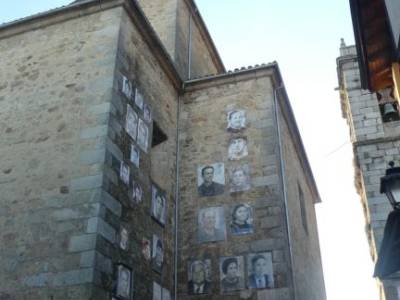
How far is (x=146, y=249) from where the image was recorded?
7.46 metres

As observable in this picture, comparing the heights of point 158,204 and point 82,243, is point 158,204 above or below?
above

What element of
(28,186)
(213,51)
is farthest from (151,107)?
(213,51)

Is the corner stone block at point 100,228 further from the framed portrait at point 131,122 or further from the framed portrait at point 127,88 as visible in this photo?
the framed portrait at point 127,88

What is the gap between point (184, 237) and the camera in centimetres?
854

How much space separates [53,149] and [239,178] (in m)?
3.20

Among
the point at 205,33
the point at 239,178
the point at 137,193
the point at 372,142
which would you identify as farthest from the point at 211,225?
the point at 205,33

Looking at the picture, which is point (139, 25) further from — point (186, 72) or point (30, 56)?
point (186, 72)

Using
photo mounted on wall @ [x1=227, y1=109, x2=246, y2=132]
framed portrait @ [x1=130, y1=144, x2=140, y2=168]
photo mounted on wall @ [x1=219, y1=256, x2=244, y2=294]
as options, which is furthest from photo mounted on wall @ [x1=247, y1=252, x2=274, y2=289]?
photo mounted on wall @ [x1=227, y1=109, x2=246, y2=132]

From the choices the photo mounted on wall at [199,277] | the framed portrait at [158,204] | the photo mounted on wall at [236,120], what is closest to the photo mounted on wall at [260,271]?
the photo mounted on wall at [199,277]

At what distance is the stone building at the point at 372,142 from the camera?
9922 mm

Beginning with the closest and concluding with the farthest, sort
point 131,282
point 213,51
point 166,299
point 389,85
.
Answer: point 389,85 < point 131,282 < point 166,299 < point 213,51

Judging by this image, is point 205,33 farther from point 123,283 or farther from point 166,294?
point 123,283

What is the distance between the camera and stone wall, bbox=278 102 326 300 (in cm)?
929

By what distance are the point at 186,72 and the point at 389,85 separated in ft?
24.1
